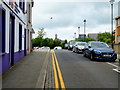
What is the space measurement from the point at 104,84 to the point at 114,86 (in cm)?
39

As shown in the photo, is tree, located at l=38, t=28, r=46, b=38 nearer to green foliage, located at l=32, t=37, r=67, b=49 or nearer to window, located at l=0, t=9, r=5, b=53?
green foliage, located at l=32, t=37, r=67, b=49

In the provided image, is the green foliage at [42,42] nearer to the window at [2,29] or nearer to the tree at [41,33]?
the tree at [41,33]

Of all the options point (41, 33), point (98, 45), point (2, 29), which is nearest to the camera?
point (2, 29)

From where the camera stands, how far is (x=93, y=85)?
7.09 m

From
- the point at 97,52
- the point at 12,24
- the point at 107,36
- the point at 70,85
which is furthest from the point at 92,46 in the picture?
the point at 107,36

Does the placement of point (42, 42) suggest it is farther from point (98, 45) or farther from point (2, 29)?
point (2, 29)

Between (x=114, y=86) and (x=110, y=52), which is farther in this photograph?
(x=110, y=52)

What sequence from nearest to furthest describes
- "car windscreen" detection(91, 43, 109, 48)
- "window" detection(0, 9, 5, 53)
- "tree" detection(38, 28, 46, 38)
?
"window" detection(0, 9, 5, 53) → "car windscreen" detection(91, 43, 109, 48) → "tree" detection(38, 28, 46, 38)


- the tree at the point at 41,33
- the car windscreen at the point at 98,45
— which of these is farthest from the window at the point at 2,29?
the tree at the point at 41,33

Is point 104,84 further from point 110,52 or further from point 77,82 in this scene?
point 110,52

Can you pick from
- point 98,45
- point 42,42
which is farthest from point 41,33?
point 98,45

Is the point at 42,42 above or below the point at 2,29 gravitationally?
below

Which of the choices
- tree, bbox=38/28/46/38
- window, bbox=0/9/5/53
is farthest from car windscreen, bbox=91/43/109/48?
tree, bbox=38/28/46/38

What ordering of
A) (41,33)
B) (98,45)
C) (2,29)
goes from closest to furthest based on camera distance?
1. (2,29)
2. (98,45)
3. (41,33)
